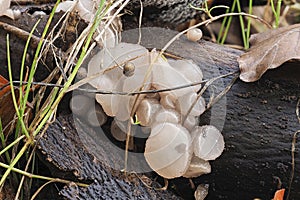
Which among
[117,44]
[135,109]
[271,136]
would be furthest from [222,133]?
[117,44]

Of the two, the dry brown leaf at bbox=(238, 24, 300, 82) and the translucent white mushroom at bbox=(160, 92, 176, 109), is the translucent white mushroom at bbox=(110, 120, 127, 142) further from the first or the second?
the dry brown leaf at bbox=(238, 24, 300, 82)

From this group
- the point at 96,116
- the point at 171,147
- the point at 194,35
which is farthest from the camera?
the point at 194,35

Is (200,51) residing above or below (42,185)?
above

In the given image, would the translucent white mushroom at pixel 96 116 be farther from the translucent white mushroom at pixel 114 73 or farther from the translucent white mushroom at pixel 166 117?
the translucent white mushroom at pixel 166 117

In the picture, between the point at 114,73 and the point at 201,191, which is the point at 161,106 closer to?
the point at 114,73

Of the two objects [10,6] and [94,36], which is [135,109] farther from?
[10,6]

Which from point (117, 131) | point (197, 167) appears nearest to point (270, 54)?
point (197, 167)
